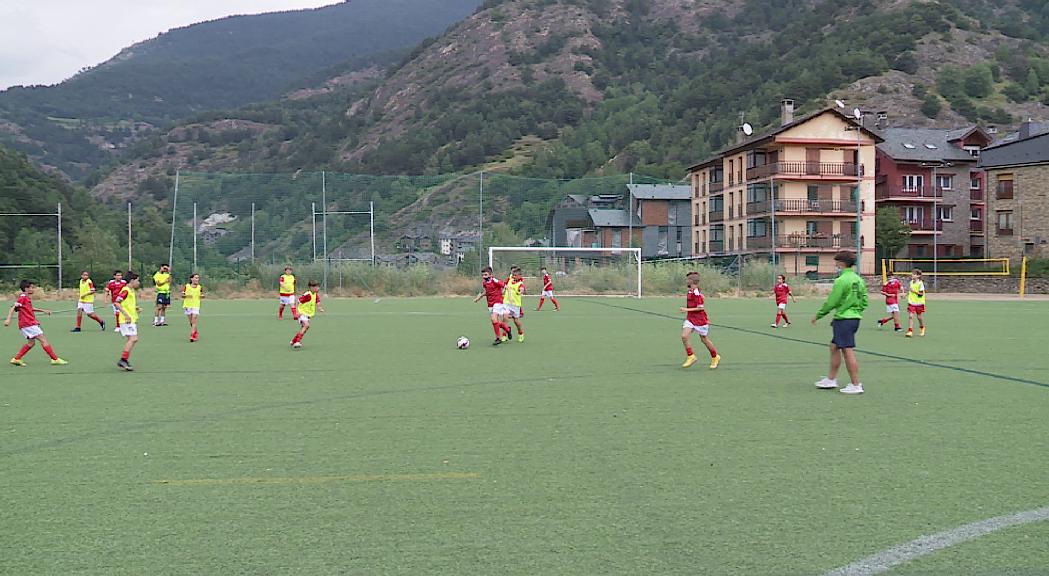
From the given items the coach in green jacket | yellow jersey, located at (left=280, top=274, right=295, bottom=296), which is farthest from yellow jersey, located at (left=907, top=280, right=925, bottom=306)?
yellow jersey, located at (left=280, top=274, right=295, bottom=296)

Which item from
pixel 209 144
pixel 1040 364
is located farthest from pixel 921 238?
pixel 209 144

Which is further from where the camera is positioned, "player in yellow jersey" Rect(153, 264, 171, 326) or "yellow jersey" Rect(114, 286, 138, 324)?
"player in yellow jersey" Rect(153, 264, 171, 326)

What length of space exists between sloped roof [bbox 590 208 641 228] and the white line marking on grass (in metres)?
42.4

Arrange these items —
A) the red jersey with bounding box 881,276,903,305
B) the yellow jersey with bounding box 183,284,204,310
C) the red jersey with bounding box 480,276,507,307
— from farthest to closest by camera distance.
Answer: the red jersey with bounding box 881,276,903,305, the yellow jersey with bounding box 183,284,204,310, the red jersey with bounding box 480,276,507,307

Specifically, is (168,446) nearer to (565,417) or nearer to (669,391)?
(565,417)

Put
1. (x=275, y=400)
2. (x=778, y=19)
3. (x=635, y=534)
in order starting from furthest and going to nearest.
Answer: (x=778, y=19) < (x=275, y=400) < (x=635, y=534)

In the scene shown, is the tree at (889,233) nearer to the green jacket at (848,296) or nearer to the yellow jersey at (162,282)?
the yellow jersey at (162,282)

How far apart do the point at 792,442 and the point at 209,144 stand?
135 metres

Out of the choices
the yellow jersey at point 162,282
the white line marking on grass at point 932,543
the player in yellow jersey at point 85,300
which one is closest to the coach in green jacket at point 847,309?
the white line marking on grass at point 932,543

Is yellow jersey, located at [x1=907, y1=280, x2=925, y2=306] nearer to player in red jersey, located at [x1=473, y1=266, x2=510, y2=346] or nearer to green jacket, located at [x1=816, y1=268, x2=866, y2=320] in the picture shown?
player in red jersey, located at [x1=473, y1=266, x2=510, y2=346]

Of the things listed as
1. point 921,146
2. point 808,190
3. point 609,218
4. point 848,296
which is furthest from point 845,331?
point 921,146

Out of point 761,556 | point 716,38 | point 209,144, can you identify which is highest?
point 716,38

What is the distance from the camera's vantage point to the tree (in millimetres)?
63250

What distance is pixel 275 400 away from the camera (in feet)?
31.7
